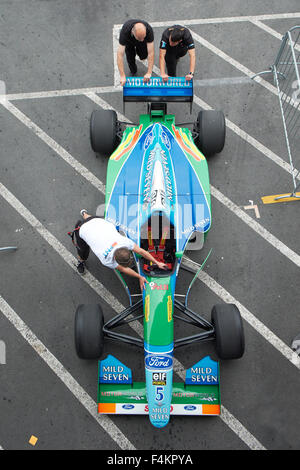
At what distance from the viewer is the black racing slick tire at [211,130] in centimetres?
558

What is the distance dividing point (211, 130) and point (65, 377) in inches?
165

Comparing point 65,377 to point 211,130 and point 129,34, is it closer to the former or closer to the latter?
point 211,130

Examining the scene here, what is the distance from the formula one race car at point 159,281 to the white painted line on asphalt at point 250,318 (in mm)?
650

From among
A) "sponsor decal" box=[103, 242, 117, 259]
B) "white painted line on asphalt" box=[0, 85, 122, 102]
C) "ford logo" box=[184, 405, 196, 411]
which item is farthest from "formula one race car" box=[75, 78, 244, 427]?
"white painted line on asphalt" box=[0, 85, 122, 102]

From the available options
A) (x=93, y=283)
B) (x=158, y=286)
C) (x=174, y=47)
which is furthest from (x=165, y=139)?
(x=93, y=283)

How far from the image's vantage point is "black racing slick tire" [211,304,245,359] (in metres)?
4.58

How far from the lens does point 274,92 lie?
21.3ft

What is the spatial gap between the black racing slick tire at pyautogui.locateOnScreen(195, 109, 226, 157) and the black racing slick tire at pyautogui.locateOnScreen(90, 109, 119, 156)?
132cm

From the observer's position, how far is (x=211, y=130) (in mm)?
5582

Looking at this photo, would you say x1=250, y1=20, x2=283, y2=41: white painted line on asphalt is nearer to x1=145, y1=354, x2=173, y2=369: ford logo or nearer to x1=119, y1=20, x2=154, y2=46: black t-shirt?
x1=119, y1=20, x2=154, y2=46: black t-shirt

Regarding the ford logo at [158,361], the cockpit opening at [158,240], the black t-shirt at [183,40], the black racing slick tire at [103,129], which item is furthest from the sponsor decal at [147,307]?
the black t-shirt at [183,40]
